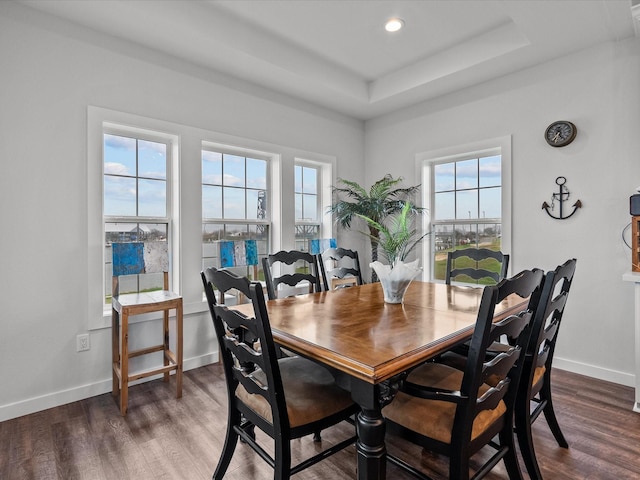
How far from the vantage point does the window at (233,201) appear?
3398 mm

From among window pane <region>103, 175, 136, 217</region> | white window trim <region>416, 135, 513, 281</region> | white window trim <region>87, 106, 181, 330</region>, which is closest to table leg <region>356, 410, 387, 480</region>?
white window trim <region>87, 106, 181, 330</region>

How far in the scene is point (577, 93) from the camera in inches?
119

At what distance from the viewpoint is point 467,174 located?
3.90 metres

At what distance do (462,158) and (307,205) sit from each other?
5.97 feet

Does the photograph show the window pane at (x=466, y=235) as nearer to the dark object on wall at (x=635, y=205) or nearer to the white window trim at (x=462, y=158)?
the white window trim at (x=462, y=158)

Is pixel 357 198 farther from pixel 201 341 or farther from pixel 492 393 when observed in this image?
pixel 492 393

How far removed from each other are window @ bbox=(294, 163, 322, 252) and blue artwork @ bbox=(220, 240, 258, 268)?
0.73m

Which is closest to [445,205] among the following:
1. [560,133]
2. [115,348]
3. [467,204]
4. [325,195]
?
[467,204]

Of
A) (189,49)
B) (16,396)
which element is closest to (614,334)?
(189,49)

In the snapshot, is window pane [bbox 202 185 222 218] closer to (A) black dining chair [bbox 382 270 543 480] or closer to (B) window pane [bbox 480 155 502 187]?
(A) black dining chair [bbox 382 270 543 480]

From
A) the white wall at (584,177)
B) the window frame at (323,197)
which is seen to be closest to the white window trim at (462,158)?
the white wall at (584,177)

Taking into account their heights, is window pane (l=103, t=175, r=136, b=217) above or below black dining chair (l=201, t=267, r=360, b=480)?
above

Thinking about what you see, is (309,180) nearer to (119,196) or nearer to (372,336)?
(119,196)

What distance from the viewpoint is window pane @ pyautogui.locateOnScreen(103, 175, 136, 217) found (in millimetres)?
2848
